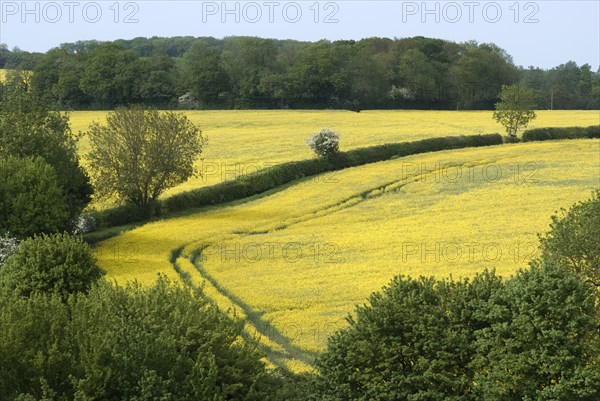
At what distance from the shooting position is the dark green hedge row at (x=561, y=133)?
2724 inches

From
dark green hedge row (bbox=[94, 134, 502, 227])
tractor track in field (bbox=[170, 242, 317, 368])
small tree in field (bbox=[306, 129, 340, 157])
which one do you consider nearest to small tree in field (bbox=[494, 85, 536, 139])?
dark green hedge row (bbox=[94, 134, 502, 227])

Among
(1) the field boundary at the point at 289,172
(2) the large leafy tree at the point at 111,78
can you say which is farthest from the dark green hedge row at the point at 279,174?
(2) the large leafy tree at the point at 111,78

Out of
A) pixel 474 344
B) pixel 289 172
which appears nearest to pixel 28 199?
pixel 289 172

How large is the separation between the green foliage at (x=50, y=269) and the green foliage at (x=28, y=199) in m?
10.4

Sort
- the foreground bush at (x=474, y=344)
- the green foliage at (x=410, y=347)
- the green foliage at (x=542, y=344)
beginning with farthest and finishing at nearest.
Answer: the green foliage at (x=410, y=347), the foreground bush at (x=474, y=344), the green foliage at (x=542, y=344)

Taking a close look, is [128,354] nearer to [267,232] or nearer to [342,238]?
[342,238]

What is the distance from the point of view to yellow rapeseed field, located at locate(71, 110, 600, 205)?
2221 inches

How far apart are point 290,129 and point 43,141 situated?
38.0 metres

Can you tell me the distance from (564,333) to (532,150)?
47.6 m

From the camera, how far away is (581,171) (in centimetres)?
4931

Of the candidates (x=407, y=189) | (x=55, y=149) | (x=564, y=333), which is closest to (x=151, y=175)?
(x=55, y=149)

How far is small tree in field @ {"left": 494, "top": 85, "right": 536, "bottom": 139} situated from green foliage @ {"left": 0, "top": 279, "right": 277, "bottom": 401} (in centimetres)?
5604

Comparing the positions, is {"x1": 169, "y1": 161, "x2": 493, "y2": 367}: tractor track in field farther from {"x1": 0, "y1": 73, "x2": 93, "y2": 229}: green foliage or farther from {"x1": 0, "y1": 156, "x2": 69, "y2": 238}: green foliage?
{"x1": 0, "y1": 73, "x2": 93, "y2": 229}: green foliage

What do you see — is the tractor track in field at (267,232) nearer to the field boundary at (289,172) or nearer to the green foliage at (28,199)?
→ the green foliage at (28,199)
